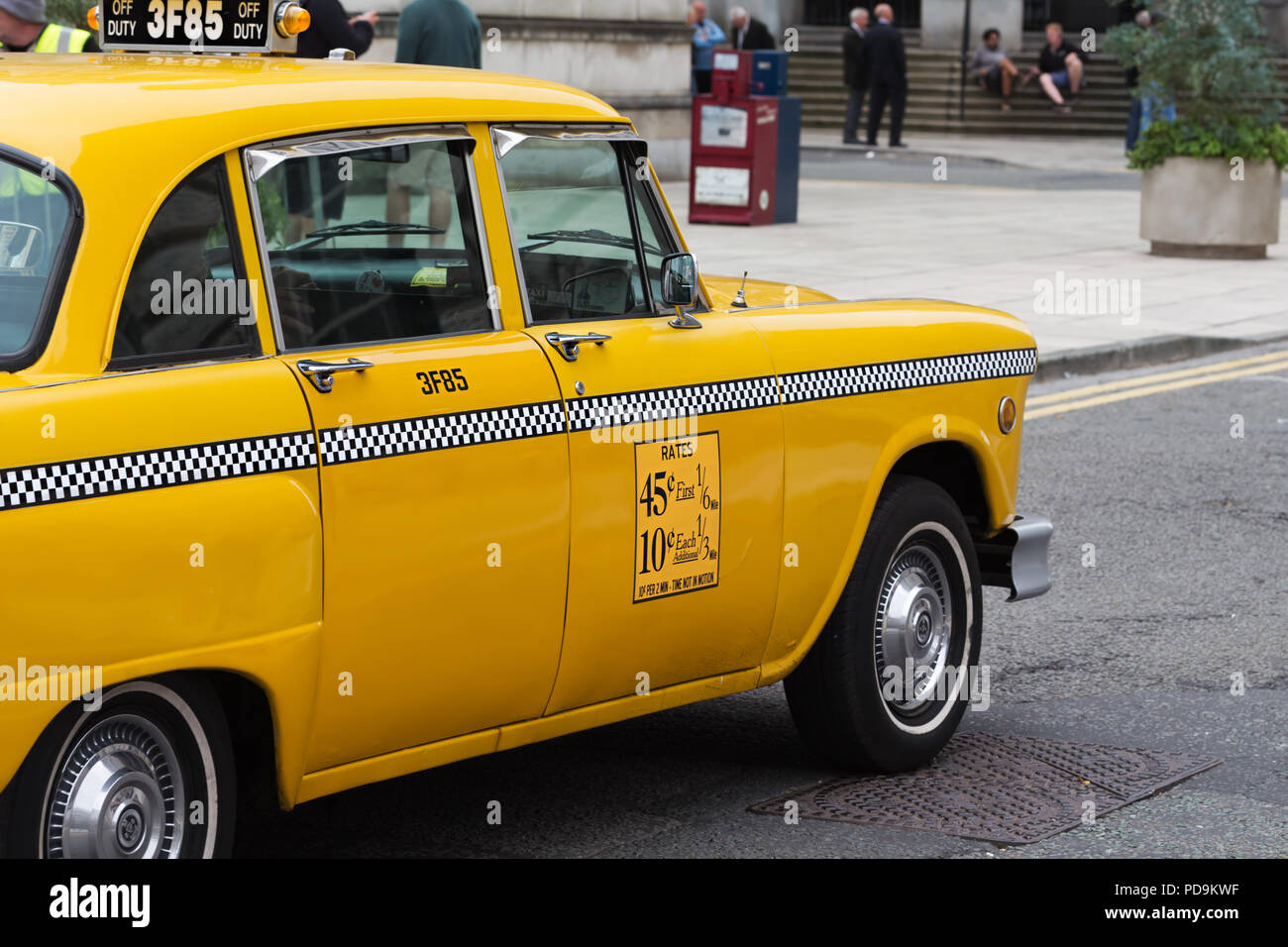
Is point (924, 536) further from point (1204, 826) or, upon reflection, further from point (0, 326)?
point (0, 326)

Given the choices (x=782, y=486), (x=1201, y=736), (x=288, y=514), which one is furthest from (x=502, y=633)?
(x=1201, y=736)

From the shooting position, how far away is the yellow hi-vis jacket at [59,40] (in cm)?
822

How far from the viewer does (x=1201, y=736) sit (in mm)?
5828

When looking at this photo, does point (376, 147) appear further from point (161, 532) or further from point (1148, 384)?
point (1148, 384)

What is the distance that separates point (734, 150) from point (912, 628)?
49.4 ft

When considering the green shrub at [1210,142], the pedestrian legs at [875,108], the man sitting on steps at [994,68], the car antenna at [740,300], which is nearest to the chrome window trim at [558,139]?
the car antenna at [740,300]

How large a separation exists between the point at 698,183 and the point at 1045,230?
353 centimetres

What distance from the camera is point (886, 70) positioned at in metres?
31.1

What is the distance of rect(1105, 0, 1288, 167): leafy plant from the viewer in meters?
17.6

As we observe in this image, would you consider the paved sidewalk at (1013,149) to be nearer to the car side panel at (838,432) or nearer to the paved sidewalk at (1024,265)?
the paved sidewalk at (1024,265)

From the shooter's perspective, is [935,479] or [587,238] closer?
[587,238]

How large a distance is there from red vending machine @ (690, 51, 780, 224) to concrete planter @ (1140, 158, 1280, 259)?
12.2ft

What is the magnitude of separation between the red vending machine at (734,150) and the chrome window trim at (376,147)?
51.3 feet

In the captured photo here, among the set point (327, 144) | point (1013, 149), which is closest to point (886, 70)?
point (1013, 149)
